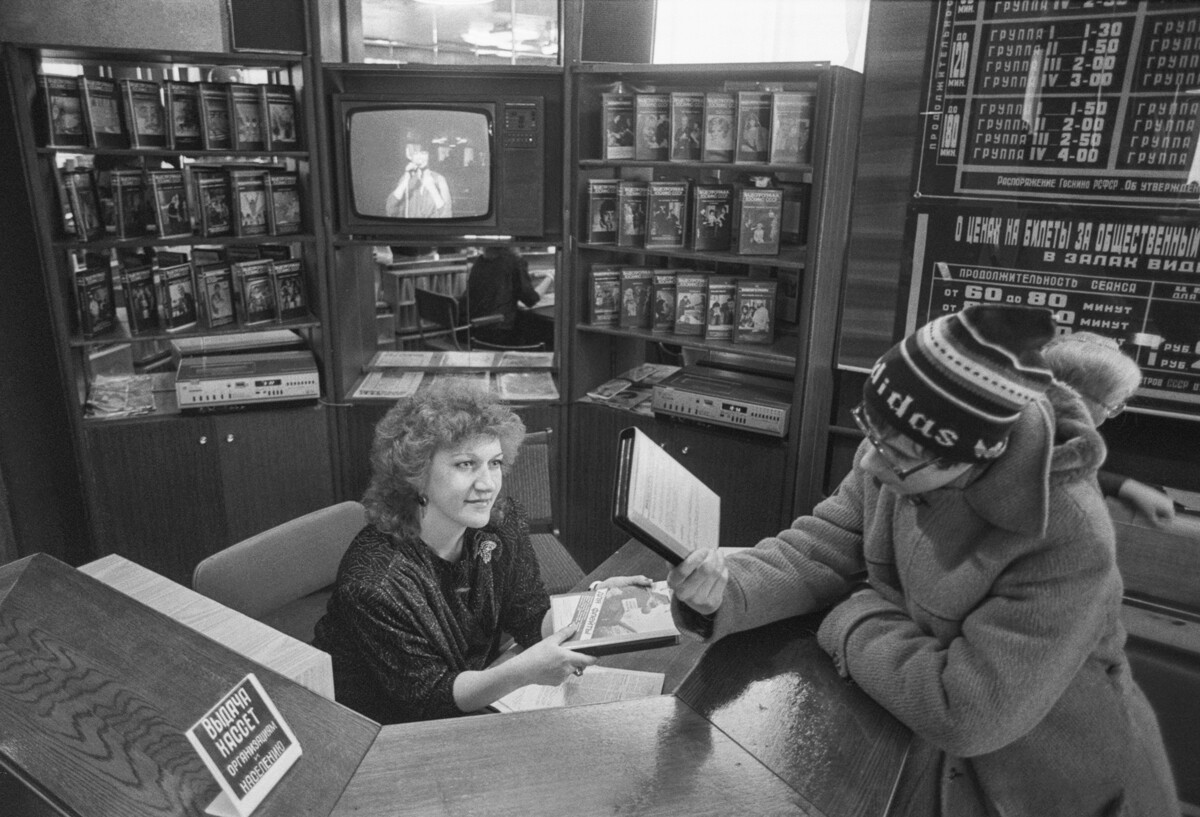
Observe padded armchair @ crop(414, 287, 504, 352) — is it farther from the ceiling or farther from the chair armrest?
the ceiling

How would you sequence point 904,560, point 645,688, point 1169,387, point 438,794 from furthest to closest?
point 1169,387 → point 645,688 → point 904,560 → point 438,794

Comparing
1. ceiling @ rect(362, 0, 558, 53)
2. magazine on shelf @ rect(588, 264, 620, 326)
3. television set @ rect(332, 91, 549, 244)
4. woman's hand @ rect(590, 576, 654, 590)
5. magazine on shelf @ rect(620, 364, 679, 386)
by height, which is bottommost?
magazine on shelf @ rect(620, 364, 679, 386)

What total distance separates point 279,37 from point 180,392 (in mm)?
1285

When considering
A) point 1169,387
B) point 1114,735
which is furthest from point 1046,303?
point 1114,735

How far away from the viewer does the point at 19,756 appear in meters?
1.04

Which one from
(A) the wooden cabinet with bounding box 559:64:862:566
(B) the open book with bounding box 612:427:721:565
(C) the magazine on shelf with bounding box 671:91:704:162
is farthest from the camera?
(C) the magazine on shelf with bounding box 671:91:704:162

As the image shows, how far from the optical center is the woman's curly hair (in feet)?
5.99

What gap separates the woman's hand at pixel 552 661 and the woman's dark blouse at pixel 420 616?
216 millimetres

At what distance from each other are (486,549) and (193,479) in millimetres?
1792

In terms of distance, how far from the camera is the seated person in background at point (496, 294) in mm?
4738

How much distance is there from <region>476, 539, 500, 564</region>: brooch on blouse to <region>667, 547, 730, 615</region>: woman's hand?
0.79 m

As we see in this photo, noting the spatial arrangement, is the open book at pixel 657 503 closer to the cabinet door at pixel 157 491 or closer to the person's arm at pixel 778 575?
the person's arm at pixel 778 575

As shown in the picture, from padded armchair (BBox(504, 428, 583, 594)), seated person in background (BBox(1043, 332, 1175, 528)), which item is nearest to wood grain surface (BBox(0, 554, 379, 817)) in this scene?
padded armchair (BBox(504, 428, 583, 594))

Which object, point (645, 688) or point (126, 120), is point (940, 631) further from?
point (126, 120)
